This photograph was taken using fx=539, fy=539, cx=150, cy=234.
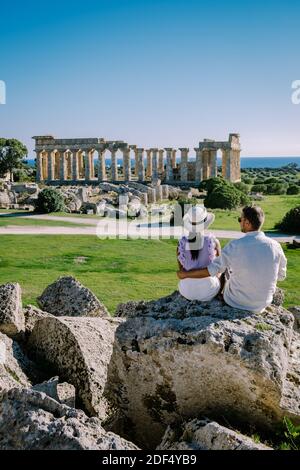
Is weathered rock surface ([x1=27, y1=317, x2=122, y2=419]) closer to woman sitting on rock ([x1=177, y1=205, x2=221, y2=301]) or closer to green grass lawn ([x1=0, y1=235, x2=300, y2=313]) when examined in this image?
woman sitting on rock ([x1=177, y1=205, x2=221, y2=301])

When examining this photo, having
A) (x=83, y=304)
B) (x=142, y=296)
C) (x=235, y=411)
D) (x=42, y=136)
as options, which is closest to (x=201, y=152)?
(x=42, y=136)

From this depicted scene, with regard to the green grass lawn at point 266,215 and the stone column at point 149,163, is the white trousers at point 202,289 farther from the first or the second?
the stone column at point 149,163

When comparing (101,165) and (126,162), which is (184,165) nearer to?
(126,162)

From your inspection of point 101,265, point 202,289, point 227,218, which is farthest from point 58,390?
point 227,218

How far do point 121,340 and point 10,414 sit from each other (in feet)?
4.11

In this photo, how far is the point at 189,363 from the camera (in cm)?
459

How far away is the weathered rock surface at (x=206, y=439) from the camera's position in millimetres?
3779

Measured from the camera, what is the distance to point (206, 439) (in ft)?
12.9

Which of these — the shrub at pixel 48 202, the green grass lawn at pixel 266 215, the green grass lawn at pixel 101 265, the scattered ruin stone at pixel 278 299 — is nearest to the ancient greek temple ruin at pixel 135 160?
the green grass lawn at pixel 266 215

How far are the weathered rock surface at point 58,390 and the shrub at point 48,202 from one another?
2607 centimetres

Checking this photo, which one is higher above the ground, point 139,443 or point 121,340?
point 121,340

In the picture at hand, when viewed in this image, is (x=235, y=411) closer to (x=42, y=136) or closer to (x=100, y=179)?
(x=100, y=179)

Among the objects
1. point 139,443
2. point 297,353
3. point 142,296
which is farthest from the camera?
point 142,296

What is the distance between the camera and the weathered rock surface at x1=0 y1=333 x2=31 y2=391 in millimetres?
5219
